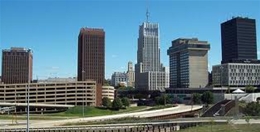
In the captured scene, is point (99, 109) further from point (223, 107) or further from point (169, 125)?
point (169, 125)

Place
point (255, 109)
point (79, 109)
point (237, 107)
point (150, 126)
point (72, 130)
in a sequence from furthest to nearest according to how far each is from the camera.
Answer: point (79, 109)
point (237, 107)
point (255, 109)
point (150, 126)
point (72, 130)

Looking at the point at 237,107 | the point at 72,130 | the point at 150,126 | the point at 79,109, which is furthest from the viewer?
the point at 79,109

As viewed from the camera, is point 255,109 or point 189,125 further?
point 255,109

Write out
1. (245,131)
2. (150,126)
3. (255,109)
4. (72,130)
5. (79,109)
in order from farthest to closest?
(79,109) → (255,109) → (150,126) → (72,130) → (245,131)

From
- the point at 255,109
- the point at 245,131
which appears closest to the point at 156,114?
the point at 255,109

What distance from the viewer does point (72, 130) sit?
276 feet

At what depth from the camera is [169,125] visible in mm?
91875

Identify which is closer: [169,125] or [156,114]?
[169,125]

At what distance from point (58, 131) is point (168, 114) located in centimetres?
8165

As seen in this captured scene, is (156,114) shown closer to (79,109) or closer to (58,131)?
(79,109)

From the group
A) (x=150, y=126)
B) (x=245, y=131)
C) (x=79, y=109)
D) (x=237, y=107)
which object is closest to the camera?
(x=245, y=131)

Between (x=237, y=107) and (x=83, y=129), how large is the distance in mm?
84165

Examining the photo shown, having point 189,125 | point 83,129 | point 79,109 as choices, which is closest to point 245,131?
point 189,125

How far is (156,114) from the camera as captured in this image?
157 meters
